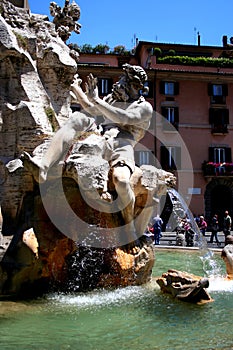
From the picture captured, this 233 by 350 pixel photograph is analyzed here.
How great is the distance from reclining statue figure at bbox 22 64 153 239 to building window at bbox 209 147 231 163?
27.9 meters

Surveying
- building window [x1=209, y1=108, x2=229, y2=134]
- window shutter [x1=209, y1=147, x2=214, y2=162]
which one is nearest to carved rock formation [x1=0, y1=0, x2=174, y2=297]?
window shutter [x1=209, y1=147, x2=214, y2=162]

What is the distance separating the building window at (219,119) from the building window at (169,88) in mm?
3263

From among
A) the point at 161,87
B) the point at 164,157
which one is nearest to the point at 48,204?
the point at 164,157

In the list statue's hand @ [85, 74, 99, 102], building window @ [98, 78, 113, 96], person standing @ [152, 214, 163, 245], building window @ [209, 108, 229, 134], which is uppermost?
building window @ [98, 78, 113, 96]

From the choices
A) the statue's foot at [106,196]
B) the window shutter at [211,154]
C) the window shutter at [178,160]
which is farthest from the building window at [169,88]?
the statue's foot at [106,196]

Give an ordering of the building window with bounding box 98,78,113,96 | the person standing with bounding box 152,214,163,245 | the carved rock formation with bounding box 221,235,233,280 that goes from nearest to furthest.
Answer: the carved rock formation with bounding box 221,235,233,280 < the person standing with bounding box 152,214,163,245 < the building window with bounding box 98,78,113,96

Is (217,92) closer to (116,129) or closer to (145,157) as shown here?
(145,157)

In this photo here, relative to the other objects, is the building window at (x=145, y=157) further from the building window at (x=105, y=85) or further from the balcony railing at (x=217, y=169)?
the building window at (x=105, y=85)

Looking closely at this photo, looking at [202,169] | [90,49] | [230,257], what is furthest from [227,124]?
[230,257]

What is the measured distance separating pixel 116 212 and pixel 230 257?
92.3 inches

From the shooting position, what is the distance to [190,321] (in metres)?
5.00

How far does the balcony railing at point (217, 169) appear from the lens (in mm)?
34250

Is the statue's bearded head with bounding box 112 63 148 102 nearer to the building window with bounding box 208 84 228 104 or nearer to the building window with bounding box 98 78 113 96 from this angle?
the building window with bounding box 98 78 113 96

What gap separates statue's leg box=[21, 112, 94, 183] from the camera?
20.4ft
